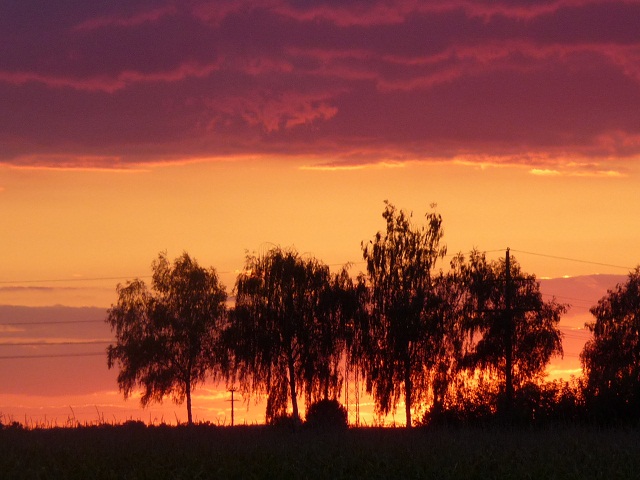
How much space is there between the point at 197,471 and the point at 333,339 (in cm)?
3785

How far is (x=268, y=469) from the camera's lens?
22.9m

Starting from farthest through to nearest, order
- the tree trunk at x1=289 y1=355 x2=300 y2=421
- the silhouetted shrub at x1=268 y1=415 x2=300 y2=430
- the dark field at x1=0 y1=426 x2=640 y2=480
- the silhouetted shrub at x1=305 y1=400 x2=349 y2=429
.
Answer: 1. the tree trunk at x1=289 y1=355 x2=300 y2=421
2. the silhouetted shrub at x1=305 y1=400 x2=349 y2=429
3. the silhouetted shrub at x1=268 y1=415 x2=300 y2=430
4. the dark field at x1=0 y1=426 x2=640 y2=480

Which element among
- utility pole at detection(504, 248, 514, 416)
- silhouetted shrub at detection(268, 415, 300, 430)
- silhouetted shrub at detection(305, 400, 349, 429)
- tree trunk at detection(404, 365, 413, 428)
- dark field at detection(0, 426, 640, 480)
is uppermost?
utility pole at detection(504, 248, 514, 416)

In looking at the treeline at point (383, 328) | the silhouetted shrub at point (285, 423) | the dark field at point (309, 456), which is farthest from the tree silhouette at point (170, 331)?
the dark field at point (309, 456)

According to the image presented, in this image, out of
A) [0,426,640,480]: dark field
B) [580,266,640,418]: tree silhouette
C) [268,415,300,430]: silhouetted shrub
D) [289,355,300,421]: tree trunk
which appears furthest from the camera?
[580,266,640,418]: tree silhouette

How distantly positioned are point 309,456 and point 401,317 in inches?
1422

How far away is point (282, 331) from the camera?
197 feet

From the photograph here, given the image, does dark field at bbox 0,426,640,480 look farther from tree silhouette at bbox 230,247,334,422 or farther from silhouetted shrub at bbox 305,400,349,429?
tree silhouette at bbox 230,247,334,422

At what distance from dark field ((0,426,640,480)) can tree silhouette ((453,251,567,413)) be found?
3403 cm

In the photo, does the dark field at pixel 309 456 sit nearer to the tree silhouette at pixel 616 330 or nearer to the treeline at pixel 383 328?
the treeline at pixel 383 328

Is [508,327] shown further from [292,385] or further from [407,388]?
[292,385]

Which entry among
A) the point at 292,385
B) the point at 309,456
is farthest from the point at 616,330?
the point at 309,456

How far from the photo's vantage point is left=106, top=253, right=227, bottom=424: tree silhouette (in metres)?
67.0

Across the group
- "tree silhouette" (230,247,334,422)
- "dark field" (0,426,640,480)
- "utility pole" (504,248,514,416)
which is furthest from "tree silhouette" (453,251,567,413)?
"dark field" (0,426,640,480)
